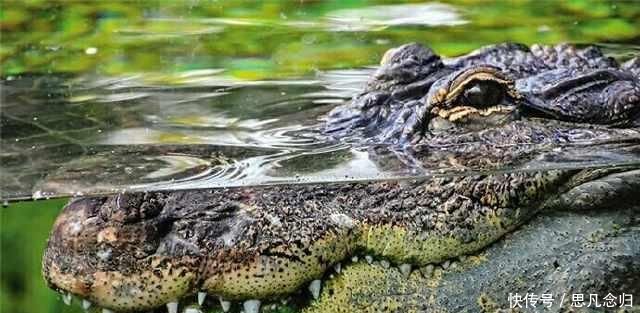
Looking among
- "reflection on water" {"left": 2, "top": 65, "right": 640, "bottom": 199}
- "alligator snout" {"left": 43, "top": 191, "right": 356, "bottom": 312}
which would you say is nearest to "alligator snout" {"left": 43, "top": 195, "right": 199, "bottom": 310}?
"alligator snout" {"left": 43, "top": 191, "right": 356, "bottom": 312}

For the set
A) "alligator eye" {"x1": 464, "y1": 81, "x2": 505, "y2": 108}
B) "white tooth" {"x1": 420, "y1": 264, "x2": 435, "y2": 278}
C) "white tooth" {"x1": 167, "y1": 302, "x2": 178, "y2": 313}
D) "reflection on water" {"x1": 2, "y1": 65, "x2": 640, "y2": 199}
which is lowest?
"white tooth" {"x1": 420, "y1": 264, "x2": 435, "y2": 278}

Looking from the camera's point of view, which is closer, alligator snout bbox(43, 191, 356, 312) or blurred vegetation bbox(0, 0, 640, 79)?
alligator snout bbox(43, 191, 356, 312)

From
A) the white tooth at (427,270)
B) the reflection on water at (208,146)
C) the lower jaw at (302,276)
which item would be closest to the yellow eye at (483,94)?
the reflection on water at (208,146)

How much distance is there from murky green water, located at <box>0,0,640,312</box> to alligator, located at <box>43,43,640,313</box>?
8.7 inches

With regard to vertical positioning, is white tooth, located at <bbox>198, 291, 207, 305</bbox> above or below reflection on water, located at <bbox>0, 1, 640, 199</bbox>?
below

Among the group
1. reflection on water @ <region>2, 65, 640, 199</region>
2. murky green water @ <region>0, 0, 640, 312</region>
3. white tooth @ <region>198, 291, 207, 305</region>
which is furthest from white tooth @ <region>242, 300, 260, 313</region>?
murky green water @ <region>0, 0, 640, 312</region>

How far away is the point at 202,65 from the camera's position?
3.91m

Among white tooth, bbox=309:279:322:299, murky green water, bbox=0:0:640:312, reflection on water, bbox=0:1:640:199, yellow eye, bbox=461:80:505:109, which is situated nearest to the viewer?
white tooth, bbox=309:279:322:299

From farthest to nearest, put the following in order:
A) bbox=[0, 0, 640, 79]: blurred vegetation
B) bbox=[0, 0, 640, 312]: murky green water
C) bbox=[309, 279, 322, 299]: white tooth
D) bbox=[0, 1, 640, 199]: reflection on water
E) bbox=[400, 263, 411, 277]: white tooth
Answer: bbox=[0, 0, 640, 79]: blurred vegetation < bbox=[0, 0, 640, 312]: murky green water < bbox=[0, 1, 640, 199]: reflection on water < bbox=[400, 263, 411, 277]: white tooth < bbox=[309, 279, 322, 299]: white tooth

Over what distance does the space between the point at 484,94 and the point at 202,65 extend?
131 centimetres

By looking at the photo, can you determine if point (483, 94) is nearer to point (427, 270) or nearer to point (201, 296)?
point (427, 270)

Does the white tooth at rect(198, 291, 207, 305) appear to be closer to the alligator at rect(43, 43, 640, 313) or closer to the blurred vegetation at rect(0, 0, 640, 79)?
the alligator at rect(43, 43, 640, 313)

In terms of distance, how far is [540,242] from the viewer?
3.06 m

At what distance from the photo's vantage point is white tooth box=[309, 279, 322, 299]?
9.25 ft
